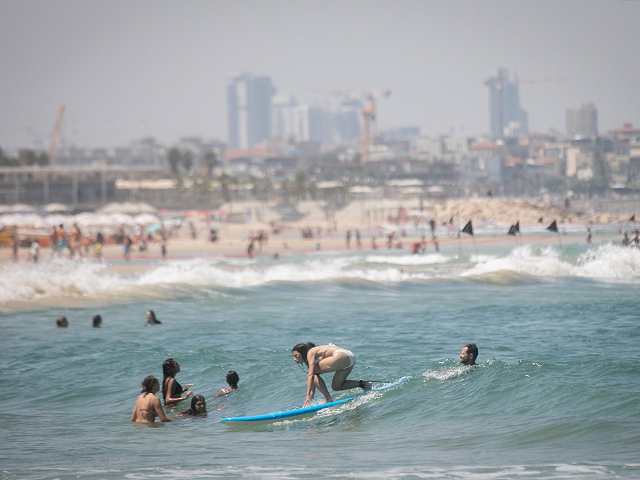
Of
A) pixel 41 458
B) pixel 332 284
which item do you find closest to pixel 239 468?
pixel 41 458

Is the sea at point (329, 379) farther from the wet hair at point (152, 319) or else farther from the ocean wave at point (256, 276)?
the wet hair at point (152, 319)

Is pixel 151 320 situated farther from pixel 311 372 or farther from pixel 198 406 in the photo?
pixel 311 372

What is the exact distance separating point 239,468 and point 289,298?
54.6 feet

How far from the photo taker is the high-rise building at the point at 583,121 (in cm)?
9443

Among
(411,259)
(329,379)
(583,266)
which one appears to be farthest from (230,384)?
(411,259)

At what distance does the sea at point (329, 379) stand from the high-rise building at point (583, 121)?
243ft

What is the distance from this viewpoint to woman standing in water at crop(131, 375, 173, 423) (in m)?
10.2

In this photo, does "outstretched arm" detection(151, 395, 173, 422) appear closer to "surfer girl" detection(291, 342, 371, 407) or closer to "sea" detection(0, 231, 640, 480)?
"sea" detection(0, 231, 640, 480)

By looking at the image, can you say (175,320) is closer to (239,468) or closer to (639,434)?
(239,468)

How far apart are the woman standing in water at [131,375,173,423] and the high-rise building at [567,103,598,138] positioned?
8574 cm

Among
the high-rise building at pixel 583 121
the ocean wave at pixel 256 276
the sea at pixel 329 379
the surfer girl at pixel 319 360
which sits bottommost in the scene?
the sea at pixel 329 379

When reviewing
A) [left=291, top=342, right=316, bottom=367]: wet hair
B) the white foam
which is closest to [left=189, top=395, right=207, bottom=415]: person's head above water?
[left=291, top=342, right=316, bottom=367]: wet hair

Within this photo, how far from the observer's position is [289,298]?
81.1ft

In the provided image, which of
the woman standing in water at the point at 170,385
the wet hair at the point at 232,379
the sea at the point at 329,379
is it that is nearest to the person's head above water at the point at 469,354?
the sea at the point at 329,379
